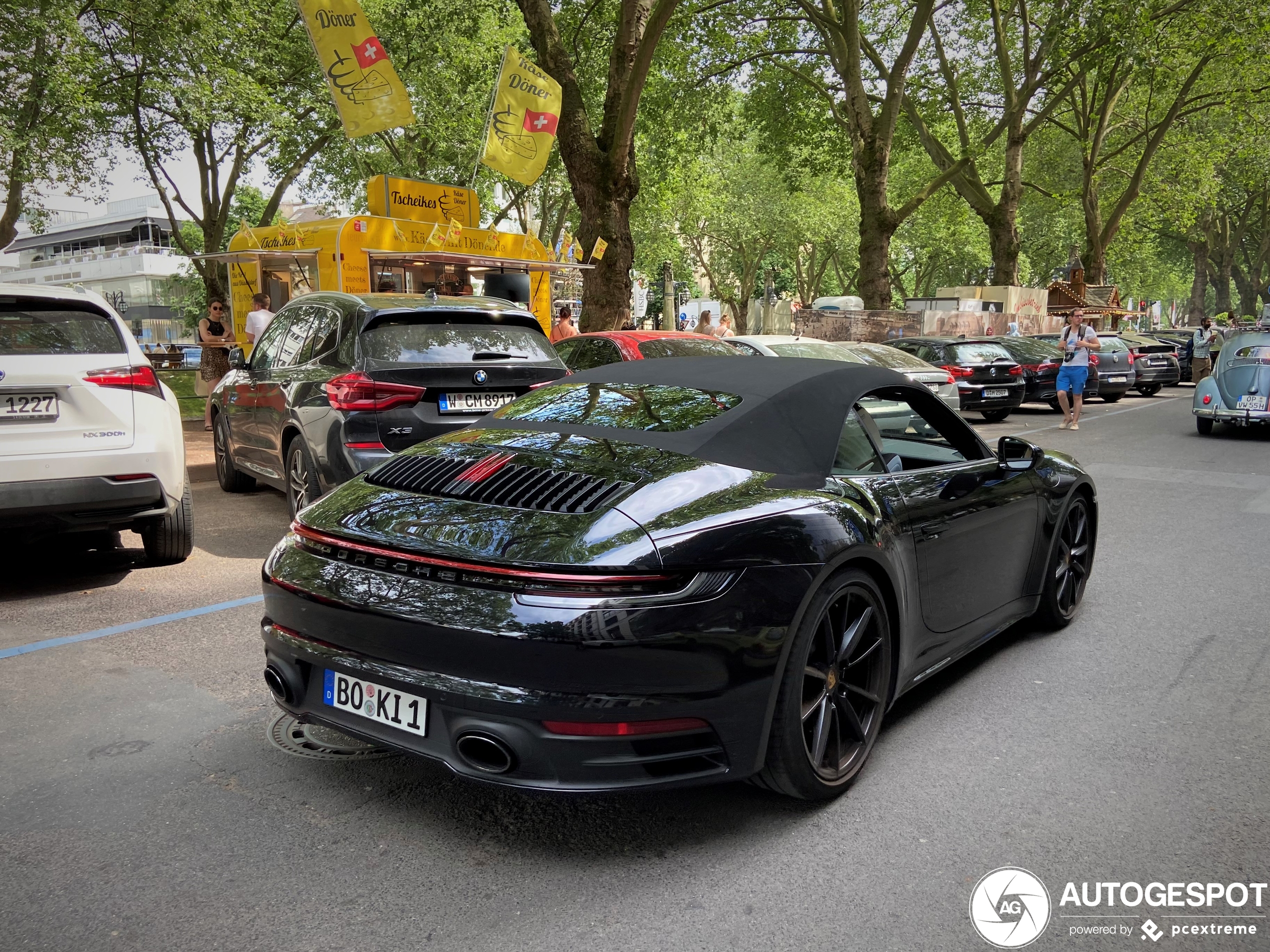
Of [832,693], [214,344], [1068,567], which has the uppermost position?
[214,344]

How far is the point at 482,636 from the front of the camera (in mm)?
2643

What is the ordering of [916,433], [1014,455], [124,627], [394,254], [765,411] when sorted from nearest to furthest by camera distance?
[765,411] < [1014,455] < [916,433] < [124,627] < [394,254]

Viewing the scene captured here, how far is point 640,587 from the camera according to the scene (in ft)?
8.79

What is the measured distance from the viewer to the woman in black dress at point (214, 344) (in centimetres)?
1441

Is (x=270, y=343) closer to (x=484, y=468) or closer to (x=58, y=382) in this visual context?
(x=58, y=382)

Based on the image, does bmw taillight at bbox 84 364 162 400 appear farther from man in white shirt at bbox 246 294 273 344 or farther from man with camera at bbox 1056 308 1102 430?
man with camera at bbox 1056 308 1102 430

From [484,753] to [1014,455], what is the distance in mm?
2857

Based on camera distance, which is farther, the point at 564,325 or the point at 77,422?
the point at 564,325

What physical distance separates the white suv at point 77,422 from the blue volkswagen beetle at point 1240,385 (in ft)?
45.5

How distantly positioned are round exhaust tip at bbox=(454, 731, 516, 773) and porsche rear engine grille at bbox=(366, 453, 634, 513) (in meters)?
0.65

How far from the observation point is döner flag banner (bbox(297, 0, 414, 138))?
1253 centimetres

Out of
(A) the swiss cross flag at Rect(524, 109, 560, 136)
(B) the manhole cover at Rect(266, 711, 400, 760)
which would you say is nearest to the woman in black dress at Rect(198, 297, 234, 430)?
(A) the swiss cross flag at Rect(524, 109, 560, 136)

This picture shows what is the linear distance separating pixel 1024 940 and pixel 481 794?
5.38 feet

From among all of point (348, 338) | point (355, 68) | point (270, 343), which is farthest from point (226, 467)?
point (355, 68)
